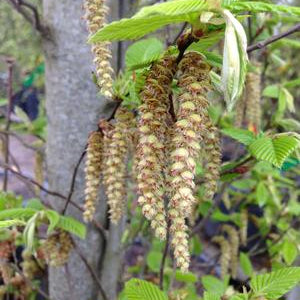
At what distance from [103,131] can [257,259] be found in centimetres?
267

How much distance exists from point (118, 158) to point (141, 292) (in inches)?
11.0

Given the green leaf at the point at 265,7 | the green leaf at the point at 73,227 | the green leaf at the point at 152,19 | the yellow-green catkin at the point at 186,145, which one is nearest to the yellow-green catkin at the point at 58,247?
the green leaf at the point at 73,227

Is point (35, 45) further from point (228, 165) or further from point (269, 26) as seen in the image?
point (228, 165)

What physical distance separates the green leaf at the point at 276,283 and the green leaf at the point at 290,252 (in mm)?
740

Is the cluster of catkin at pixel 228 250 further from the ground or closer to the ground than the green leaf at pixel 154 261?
further from the ground

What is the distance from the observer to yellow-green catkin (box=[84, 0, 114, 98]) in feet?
2.47

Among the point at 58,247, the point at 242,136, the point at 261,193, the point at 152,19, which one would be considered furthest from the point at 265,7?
the point at 261,193

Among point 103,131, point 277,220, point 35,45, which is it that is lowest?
point 277,220

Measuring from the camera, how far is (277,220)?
2043 mm

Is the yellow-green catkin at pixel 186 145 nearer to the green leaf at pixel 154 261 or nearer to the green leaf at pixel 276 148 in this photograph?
the green leaf at pixel 276 148

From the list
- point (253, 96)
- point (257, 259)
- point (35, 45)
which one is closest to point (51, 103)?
point (253, 96)

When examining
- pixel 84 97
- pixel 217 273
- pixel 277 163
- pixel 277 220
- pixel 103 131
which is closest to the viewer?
pixel 277 163

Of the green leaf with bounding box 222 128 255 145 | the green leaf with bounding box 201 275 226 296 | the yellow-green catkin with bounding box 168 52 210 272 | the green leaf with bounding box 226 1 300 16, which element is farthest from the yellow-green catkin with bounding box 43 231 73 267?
the green leaf with bounding box 226 1 300 16

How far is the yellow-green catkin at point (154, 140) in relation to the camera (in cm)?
63
